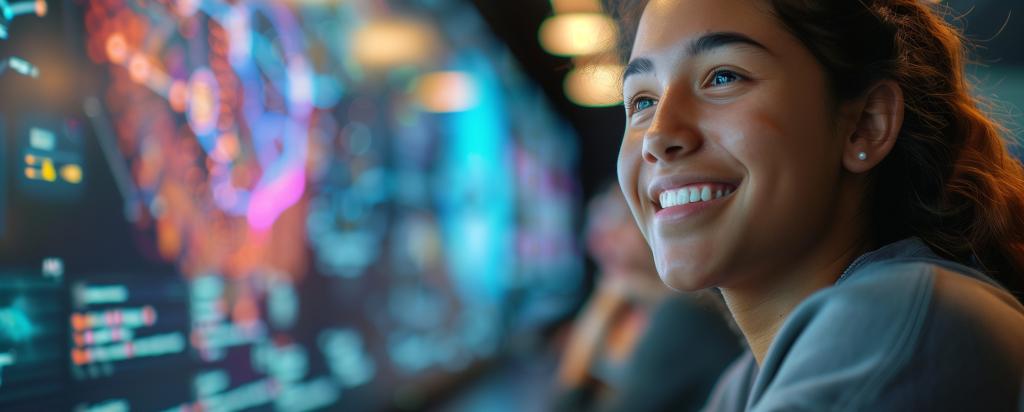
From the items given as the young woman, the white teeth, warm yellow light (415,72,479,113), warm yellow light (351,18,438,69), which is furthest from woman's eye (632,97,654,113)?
warm yellow light (415,72,479,113)

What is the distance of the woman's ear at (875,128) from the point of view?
33.2 inches

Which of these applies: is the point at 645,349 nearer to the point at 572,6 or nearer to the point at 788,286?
the point at 788,286

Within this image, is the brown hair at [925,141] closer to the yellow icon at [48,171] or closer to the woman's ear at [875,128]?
the woman's ear at [875,128]

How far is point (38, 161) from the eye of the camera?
101cm

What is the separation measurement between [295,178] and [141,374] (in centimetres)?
66

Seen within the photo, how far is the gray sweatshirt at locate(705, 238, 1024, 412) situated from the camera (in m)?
0.57

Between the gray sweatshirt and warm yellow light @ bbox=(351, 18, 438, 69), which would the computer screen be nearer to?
warm yellow light @ bbox=(351, 18, 438, 69)

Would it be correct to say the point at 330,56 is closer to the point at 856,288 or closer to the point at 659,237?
the point at 659,237

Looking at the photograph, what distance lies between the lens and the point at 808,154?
816 millimetres

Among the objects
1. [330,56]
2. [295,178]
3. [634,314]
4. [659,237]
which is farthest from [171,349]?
[634,314]

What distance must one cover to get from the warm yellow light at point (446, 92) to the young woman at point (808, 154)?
202cm

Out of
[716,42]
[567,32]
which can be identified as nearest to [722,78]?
[716,42]

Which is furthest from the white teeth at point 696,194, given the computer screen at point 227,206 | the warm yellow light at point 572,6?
the warm yellow light at point 572,6

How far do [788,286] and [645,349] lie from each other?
3.18 ft
